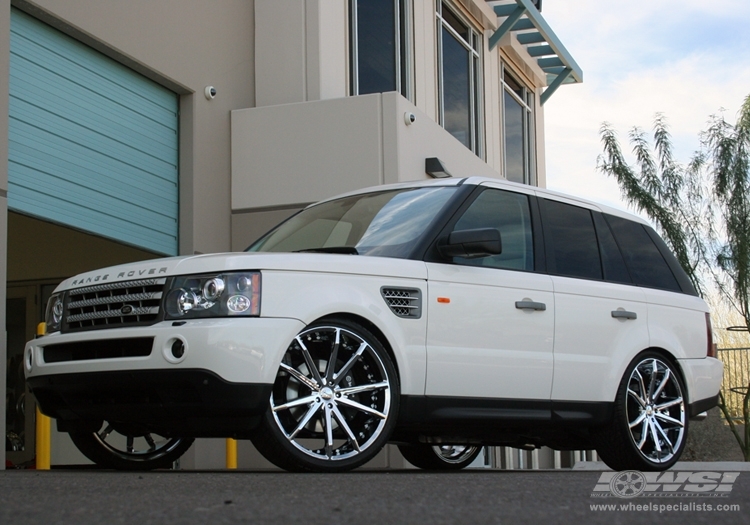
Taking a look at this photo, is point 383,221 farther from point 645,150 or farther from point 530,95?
point 530,95

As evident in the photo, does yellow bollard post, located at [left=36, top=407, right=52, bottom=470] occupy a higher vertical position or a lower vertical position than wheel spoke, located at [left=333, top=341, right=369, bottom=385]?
lower

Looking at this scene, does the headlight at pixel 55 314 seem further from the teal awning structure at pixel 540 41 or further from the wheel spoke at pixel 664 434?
Answer: the teal awning structure at pixel 540 41

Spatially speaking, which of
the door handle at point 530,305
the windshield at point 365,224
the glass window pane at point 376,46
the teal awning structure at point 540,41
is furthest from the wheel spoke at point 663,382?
the teal awning structure at point 540,41

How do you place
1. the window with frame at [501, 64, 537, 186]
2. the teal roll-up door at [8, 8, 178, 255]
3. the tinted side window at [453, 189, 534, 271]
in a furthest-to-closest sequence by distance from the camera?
the window with frame at [501, 64, 537, 186] < the teal roll-up door at [8, 8, 178, 255] < the tinted side window at [453, 189, 534, 271]

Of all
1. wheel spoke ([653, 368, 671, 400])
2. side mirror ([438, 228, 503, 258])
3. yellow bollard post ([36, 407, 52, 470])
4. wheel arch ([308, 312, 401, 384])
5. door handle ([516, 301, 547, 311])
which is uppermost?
side mirror ([438, 228, 503, 258])

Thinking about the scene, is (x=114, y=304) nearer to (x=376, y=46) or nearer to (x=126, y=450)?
(x=126, y=450)

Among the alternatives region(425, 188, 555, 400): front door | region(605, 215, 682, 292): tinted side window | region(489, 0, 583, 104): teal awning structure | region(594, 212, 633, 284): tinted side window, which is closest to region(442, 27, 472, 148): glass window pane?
region(489, 0, 583, 104): teal awning structure

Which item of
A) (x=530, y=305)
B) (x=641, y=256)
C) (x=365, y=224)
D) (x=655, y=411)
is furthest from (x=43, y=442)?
(x=641, y=256)

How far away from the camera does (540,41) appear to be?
21.5 meters

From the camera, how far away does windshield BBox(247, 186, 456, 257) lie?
6496mm

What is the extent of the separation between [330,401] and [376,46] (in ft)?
32.0

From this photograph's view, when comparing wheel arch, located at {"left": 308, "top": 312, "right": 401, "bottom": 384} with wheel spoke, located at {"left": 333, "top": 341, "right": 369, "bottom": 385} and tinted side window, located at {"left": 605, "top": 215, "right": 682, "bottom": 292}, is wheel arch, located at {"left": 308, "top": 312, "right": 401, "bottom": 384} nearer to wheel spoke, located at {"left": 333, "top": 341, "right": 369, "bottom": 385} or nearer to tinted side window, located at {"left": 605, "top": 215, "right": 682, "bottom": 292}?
wheel spoke, located at {"left": 333, "top": 341, "right": 369, "bottom": 385}

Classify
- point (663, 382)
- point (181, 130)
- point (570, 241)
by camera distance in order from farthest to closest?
point (181, 130) → point (663, 382) → point (570, 241)

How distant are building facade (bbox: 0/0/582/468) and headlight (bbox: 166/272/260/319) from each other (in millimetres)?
3679
